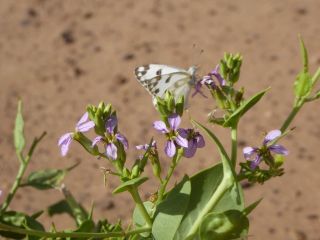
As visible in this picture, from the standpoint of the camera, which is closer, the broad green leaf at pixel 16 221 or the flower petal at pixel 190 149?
the flower petal at pixel 190 149

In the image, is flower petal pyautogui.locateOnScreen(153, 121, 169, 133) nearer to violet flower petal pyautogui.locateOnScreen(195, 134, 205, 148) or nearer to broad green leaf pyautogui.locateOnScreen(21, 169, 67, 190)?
violet flower petal pyautogui.locateOnScreen(195, 134, 205, 148)

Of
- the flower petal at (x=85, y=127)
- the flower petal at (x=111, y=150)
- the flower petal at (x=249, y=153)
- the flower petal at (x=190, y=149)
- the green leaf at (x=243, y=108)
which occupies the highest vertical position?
the flower petal at (x=85, y=127)

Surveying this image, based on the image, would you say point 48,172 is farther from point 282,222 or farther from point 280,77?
point 280,77

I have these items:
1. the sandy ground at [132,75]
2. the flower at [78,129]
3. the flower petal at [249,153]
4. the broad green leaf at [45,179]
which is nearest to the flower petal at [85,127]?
the flower at [78,129]

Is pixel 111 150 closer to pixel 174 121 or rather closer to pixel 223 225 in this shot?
pixel 174 121

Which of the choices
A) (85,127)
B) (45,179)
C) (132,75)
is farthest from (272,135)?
(132,75)

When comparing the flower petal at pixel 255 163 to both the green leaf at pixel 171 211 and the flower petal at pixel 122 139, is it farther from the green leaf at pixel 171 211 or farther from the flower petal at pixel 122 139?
the flower petal at pixel 122 139

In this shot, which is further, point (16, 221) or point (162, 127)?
point (16, 221)

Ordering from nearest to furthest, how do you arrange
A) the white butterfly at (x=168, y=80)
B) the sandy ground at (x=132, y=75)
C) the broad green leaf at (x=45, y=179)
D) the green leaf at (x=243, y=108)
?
1. the green leaf at (x=243, y=108)
2. the white butterfly at (x=168, y=80)
3. the broad green leaf at (x=45, y=179)
4. the sandy ground at (x=132, y=75)
